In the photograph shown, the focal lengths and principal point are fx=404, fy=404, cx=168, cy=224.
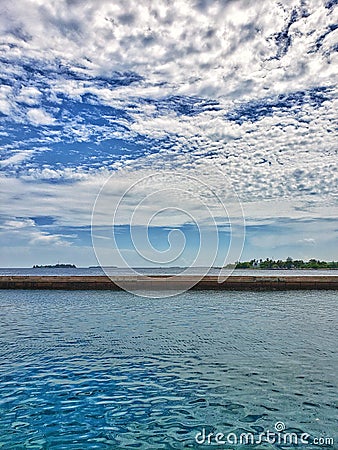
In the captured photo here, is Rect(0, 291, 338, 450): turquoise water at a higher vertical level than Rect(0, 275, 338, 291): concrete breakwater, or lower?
lower

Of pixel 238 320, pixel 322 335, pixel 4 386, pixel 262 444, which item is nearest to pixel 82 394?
pixel 4 386

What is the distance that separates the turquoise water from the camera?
25.8 ft

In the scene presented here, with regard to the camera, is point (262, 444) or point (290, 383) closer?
point (262, 444)

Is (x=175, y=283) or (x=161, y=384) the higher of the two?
(x=175, y=283)

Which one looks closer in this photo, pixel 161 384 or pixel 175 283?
pixel 161 384

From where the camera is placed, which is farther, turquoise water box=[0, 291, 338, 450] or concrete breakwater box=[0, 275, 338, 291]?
concrete breakwater box=[0, 275, 338, 291]

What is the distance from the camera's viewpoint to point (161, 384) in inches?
419

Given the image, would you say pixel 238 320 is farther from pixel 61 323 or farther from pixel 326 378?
pixel 326 378

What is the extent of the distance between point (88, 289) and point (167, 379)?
3811 cm

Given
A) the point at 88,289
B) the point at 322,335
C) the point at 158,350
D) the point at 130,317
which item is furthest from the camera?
the point at 88,289

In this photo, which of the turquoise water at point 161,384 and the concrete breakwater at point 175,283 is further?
the concrete breakwater at point 175,283

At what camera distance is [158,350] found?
14484mm

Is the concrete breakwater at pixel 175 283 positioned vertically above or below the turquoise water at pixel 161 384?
above

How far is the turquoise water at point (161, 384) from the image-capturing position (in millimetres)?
7871
